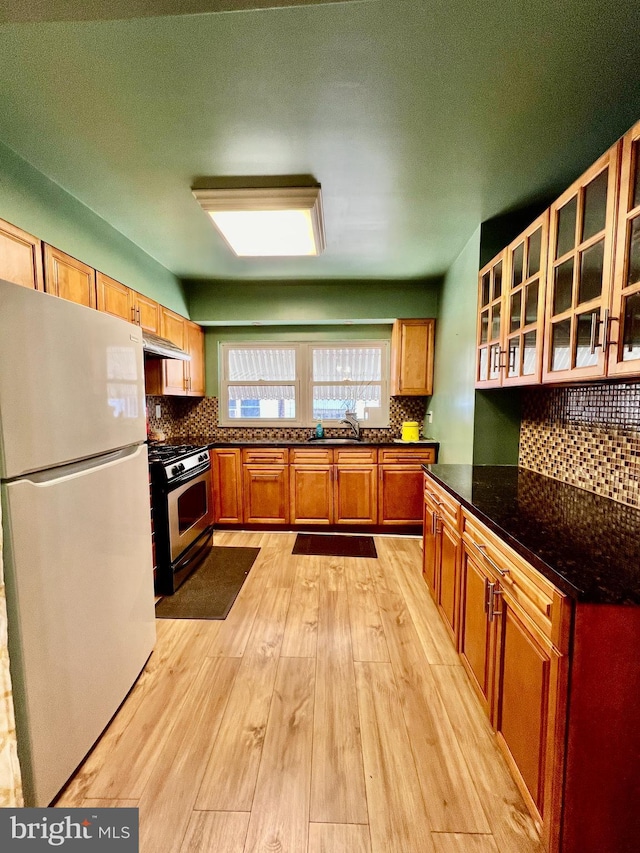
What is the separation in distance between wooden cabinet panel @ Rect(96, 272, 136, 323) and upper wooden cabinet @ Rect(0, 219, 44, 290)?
46 cm

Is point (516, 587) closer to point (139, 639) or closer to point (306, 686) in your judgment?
point (306, 686)

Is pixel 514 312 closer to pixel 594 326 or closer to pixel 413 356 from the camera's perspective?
pixel 594 326

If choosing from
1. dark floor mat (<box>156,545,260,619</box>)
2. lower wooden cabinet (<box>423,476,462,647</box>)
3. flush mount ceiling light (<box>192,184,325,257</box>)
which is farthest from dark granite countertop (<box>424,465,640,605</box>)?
flush mount ceiling light (<box>192,184,325,257</box>)

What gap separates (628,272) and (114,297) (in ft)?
9.11

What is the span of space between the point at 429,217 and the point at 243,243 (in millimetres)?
1274

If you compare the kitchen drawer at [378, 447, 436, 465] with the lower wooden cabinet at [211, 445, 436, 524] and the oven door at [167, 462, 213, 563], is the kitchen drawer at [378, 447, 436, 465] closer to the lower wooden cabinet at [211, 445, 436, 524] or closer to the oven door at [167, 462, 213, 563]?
the lower wooden cabinet at [211, 445, 436, 524]

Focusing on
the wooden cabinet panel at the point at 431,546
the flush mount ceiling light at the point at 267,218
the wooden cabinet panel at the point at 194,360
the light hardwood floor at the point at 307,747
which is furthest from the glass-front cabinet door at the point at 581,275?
the wooden cabinet panel at the point at 194,360

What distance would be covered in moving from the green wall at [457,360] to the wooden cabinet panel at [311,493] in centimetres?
116

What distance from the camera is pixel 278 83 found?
1.22 m

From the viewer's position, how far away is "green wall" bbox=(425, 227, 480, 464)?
2.44 m

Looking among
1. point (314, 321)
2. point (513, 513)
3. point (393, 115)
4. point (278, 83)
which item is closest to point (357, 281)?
point (314, 321)

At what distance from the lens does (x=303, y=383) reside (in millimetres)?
3998

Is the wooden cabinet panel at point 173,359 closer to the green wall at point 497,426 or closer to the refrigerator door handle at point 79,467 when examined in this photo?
the refrigerator door handle at point 79,467

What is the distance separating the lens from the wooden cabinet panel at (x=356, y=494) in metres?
3.38
